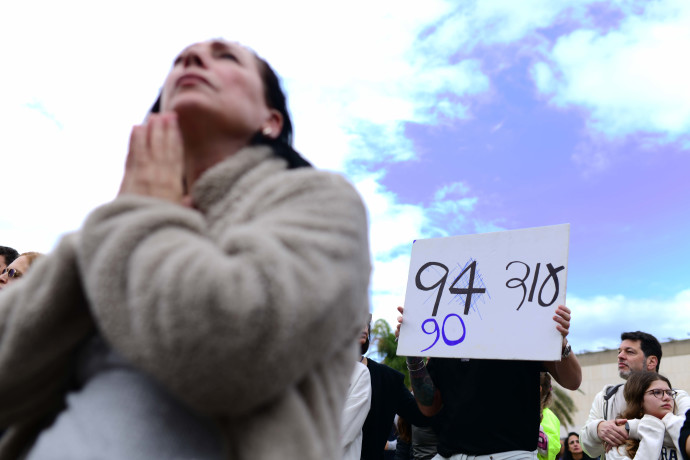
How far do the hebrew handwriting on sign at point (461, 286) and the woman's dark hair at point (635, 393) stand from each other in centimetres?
228

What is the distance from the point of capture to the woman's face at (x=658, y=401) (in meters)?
5.46

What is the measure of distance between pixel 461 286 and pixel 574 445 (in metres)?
8.40

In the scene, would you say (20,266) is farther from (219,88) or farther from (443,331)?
(219,88)

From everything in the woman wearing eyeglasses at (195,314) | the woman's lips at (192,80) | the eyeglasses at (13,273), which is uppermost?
the eyeglasses at (13,273)

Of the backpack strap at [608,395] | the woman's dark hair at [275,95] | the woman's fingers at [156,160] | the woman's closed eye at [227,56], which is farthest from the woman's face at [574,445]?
the woman's fingers at [156,160]

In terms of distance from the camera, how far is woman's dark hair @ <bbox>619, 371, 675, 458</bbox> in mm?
5547

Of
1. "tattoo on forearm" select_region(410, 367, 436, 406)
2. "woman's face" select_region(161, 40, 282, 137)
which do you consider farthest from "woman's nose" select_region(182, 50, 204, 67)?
"tattoo on forearm" select_region(410, 367, 436, 406)

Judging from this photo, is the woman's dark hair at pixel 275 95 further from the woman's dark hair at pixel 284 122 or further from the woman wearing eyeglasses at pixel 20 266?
the woman wearing eyeglasses at pixel 20 266

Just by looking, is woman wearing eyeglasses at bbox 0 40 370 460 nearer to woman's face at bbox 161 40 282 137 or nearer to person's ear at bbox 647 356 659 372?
woman's face at bbox 161 40 282 137

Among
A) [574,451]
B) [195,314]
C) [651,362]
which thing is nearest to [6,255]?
[195,314]

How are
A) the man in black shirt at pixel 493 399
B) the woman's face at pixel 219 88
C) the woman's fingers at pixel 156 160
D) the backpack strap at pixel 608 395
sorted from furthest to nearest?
the backpack strap at pixel 608 395 < the man in black shirt at pixel 493 399 < the woman's face at pixel 219 88 < the woman's fingers at pixel 156 160

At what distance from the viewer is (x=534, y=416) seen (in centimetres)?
382

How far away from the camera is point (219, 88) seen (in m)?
1.44

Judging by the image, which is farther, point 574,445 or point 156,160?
point 574,445
